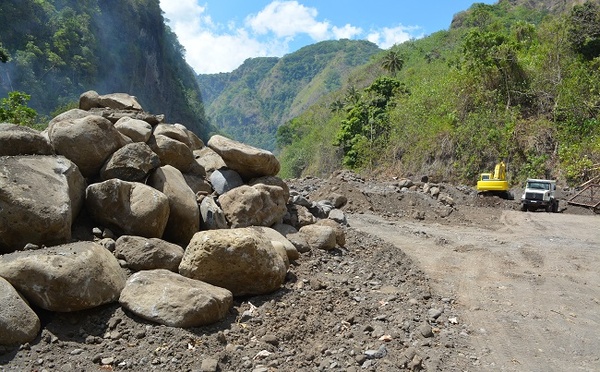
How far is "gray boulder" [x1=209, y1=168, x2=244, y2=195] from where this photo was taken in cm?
740

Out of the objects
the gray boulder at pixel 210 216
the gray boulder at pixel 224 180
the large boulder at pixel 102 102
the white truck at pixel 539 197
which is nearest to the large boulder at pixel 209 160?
the gray boulder at pixel 224 180

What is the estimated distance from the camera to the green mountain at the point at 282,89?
149000 mm

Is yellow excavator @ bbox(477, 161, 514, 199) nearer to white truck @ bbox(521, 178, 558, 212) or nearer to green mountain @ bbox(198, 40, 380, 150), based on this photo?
white truck @ bbox(521, 178, 558, 212)

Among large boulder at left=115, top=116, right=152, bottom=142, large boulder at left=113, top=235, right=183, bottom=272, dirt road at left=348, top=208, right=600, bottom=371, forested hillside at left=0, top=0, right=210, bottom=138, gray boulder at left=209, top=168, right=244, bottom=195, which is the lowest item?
dirt road at left=348, top=208, right=600, bottom=371

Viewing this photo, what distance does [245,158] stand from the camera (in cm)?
765

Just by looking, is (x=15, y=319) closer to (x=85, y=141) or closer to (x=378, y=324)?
(x=85, y=141)

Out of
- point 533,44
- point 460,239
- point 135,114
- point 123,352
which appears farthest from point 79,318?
point 533,44

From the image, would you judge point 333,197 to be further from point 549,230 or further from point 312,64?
point 312,64

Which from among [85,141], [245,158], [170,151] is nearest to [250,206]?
[245,158]

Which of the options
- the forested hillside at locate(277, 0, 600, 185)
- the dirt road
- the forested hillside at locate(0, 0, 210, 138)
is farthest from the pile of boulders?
the forested hillside at locate(0, 0, 210, 138)

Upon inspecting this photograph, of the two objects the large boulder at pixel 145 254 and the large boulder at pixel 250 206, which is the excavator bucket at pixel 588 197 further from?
the large boulder at pixel 145 254

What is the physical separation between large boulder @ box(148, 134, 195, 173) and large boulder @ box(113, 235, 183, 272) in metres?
1.93

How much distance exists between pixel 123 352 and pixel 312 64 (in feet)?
604

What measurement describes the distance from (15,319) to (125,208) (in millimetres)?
1768
